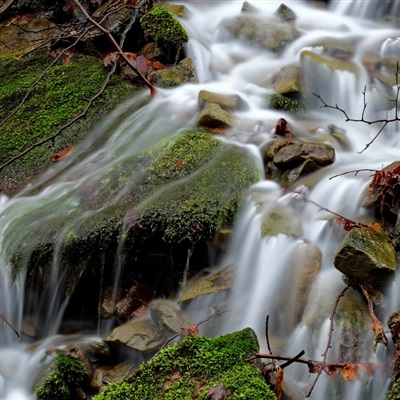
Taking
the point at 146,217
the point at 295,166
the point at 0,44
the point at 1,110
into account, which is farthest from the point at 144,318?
the point at 0,44

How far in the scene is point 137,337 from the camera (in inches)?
157

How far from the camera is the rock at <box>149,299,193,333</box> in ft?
13.0

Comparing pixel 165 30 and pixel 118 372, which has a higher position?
pixel 165 30

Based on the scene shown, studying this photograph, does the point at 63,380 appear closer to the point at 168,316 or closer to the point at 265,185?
the point at 168,316

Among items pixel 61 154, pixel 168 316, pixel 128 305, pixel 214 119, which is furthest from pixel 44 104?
pixel 168 316

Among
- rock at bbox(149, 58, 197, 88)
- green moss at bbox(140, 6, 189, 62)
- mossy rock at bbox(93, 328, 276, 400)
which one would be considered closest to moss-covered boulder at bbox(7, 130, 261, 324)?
mossy rock at bbox(93, 328, 276, 400)

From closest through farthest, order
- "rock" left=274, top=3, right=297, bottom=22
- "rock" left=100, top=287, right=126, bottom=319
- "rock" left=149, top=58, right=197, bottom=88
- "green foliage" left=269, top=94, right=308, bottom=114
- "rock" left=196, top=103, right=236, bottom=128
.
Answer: "rock" left=100, top=287, right=126, bottom=319, "rock" left=196, top=103, right=236, bottom=128, "green foliage" left=269, top=94, right=308, bottom=114, "rock" left=149, top=58, right=197, bottom=88, "rock" left=274, top=3, right=297, bottom=22

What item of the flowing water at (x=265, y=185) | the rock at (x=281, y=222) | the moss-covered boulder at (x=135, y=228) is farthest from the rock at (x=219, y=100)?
the rock at (x=281, y=222)

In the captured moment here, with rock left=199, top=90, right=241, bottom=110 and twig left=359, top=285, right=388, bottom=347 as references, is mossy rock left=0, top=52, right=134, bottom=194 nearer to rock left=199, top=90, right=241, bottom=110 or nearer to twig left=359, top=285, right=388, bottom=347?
rock left=199, top=90, right=241, bottom=110

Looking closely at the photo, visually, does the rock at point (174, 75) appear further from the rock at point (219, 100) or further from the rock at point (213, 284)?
the rock at point (213, 284)

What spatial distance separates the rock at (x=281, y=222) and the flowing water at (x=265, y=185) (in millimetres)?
46

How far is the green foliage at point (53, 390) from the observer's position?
377 centimetres

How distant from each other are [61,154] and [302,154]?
2538 mm

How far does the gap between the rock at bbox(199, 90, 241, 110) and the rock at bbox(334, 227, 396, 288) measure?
271 cm
